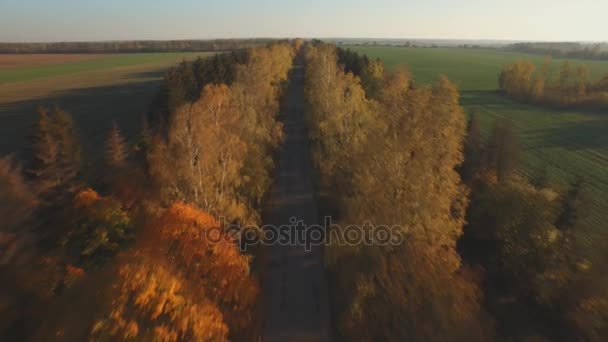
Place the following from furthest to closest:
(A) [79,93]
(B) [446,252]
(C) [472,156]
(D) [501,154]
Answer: (A) [79,93], (C) [472,156], (D) [501,154], (B) [446,252]

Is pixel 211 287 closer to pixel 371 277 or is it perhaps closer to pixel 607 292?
pixel 371 277

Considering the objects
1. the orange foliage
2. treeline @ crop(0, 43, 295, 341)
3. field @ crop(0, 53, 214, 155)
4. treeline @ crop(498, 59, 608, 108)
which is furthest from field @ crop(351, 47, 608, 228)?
field @ crop(0, 53, 214, 155)

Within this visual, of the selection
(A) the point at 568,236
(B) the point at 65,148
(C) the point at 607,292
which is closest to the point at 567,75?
(A) the point at 568,236

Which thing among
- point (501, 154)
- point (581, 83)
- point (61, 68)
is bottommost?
point (501, 154)

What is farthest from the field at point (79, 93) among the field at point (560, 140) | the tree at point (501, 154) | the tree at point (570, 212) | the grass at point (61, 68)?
the field at point (560, 140)

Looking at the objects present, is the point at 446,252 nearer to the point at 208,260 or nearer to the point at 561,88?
the point at 208,260

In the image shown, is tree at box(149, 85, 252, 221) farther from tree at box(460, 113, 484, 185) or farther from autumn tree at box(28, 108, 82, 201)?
tree at box(460, 113, 484, 185)

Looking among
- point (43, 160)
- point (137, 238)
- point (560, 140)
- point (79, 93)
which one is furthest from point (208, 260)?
point (79, 93)
